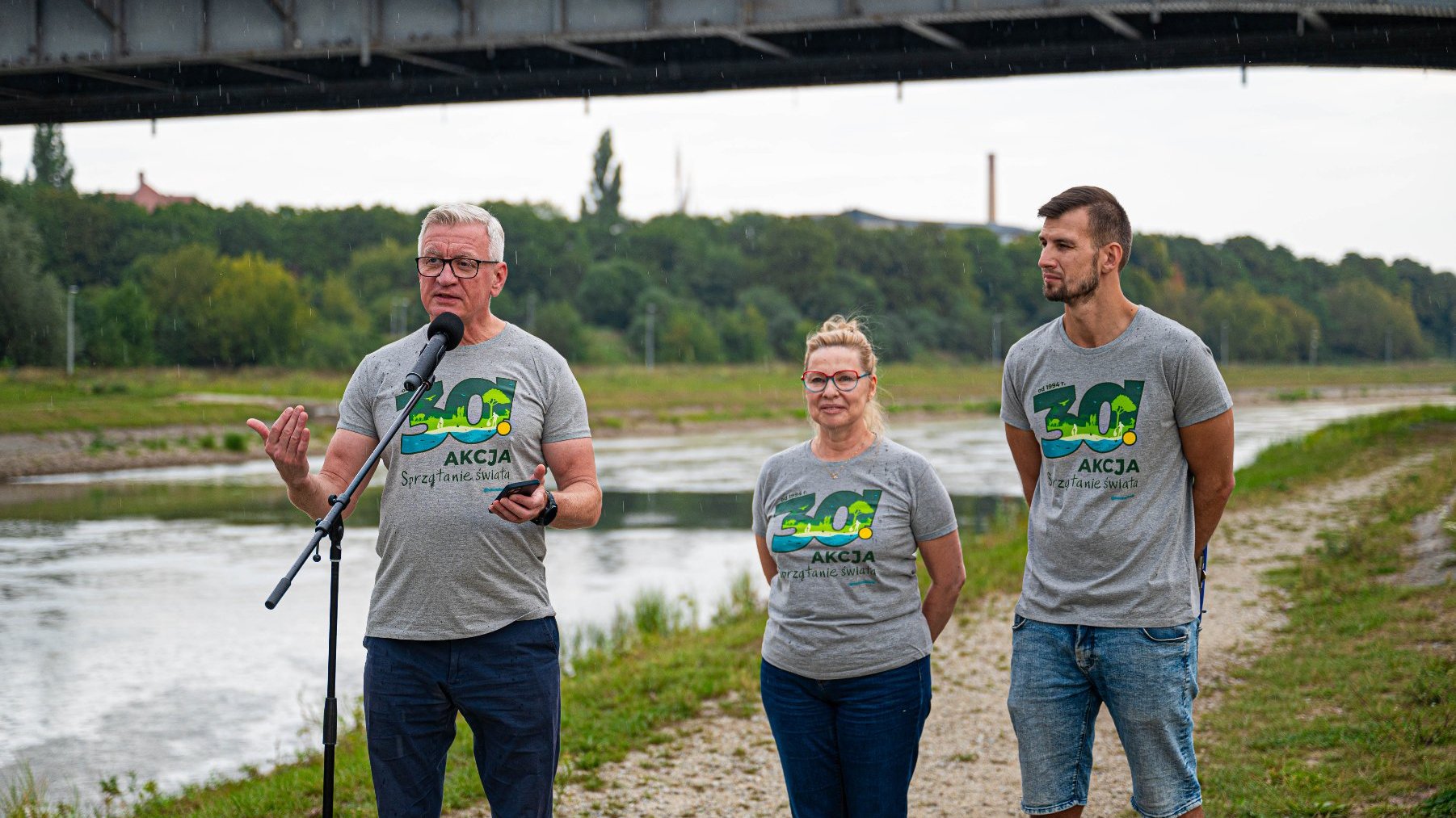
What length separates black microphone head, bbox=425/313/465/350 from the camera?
3.76m

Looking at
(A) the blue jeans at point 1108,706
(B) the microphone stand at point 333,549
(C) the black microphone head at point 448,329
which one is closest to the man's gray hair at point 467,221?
(C) the black microphone head at point 448,329

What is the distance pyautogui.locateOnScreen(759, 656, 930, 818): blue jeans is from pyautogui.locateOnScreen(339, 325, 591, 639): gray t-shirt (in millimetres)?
848

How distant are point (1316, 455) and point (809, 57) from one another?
19.0m

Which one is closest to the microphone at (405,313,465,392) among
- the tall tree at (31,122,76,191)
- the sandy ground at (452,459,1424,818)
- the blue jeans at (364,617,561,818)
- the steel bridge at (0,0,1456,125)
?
the blue jeans at (364,617,561,818)

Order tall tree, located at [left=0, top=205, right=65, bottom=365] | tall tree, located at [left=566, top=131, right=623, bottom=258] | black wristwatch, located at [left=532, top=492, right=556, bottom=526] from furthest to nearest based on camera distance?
tall tree, located at [left=566, top=131, right=623, bottom=258]
tall tree, located at [left=0, top=205, right=65, bottom=365]
black wristwatch, located at [left=532, top=492, right=556, bottom=526]

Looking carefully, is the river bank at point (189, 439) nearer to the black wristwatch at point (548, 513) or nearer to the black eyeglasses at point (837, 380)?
the black eyeglasses at point (837, 380)

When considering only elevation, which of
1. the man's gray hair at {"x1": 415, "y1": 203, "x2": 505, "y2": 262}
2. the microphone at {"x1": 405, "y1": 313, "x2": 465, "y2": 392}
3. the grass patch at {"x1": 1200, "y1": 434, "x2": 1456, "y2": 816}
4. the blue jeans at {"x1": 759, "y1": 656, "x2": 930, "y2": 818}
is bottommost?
the grass patch at {"x1": 1200, "y1": 434, "x2": 1456, "y2": 816}

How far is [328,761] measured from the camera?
3.62 m

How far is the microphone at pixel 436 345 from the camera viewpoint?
3625mm

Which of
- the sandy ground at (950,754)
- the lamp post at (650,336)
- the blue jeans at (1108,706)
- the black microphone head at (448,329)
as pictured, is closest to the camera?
the black microphone head at (448,329)

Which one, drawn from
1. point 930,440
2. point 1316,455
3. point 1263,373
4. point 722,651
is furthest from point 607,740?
point 1263,373

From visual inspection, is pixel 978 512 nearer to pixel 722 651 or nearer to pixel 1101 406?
pixel 722 651

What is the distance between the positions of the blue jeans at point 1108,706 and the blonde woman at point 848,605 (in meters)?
0.34

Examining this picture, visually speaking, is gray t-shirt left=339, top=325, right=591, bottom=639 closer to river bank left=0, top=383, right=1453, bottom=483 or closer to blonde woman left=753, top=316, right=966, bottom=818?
blonde woman left=753, top=316, right=966, bottom=818
